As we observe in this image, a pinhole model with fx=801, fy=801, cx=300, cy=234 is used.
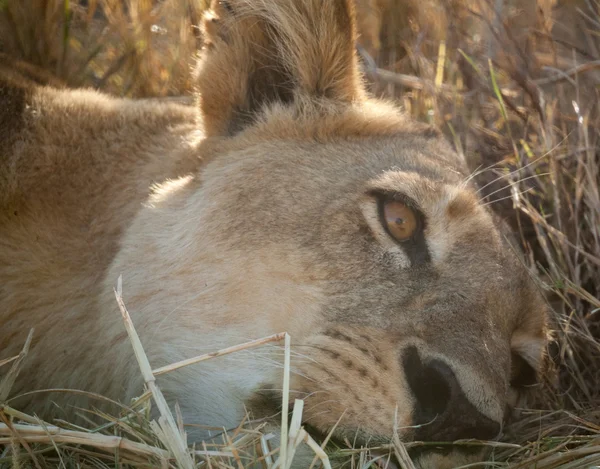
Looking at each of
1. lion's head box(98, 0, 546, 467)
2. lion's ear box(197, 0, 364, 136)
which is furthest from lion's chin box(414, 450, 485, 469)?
lion's ear box(197, 0, 364, 136)

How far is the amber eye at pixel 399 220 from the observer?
267 cm

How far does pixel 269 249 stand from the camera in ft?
8.47

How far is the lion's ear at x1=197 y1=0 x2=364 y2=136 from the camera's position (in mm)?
2982

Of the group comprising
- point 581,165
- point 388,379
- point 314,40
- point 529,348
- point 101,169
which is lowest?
point 529,348

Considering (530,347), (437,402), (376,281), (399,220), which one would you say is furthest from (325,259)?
(530,347)

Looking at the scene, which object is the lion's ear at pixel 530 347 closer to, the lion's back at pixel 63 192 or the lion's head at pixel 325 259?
the lion's head at pixel 325 259

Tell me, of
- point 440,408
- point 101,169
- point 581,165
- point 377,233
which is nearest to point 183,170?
point 101,169

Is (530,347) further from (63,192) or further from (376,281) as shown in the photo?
(63,192)

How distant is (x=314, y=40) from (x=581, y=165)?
1.53m

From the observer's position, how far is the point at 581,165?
378 cm

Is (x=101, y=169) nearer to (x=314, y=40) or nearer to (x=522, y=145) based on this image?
(x=314, y=40)

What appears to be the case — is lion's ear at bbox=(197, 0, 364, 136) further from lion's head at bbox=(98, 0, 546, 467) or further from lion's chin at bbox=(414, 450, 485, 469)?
lion's chin at bbox=(414, 450, 485, 469)

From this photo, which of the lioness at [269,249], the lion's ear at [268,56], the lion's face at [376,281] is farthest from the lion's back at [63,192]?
the lion's face at [376,281]

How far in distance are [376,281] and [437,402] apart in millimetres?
439
